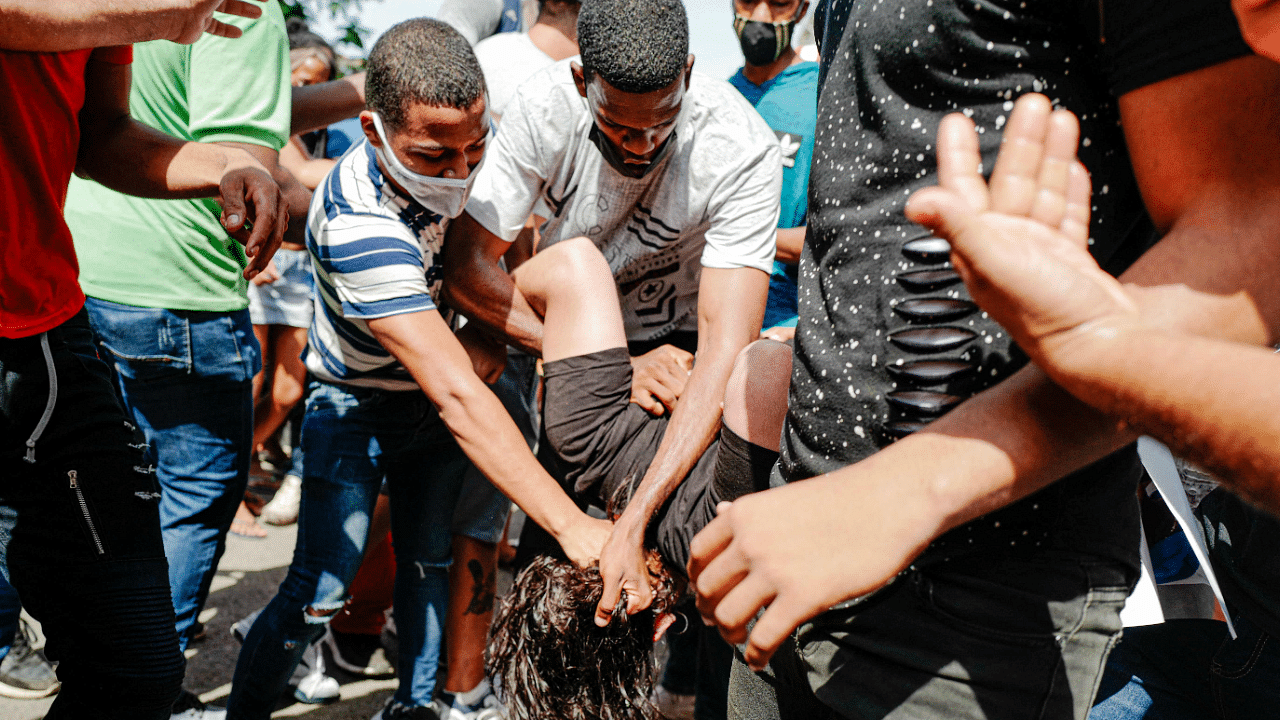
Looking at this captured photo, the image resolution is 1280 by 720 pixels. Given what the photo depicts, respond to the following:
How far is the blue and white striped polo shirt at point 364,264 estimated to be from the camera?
1.97 metres

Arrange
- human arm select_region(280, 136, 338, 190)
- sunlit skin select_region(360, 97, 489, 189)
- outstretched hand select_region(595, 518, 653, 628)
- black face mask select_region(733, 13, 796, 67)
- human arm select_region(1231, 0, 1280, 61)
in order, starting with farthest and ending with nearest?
1. human arm select_region(280, 136, 338, 190)
2. black face mask select_region(733, 13, 796, 67)
3. sunlit skin select_region(360, 97, 489, 189)
4. outstretched hand select_region(595, 518, 653, 628)
5. human arm select_region(1231, 0, 1280, 61)

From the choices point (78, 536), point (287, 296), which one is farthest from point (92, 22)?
point (287, 296)

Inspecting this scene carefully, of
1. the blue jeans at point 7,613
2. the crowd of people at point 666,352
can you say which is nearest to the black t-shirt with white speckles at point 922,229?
the crowd of people at point 666,352

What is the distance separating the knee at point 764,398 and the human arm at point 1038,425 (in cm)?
60

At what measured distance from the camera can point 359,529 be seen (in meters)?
2.34

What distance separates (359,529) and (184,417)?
576mm

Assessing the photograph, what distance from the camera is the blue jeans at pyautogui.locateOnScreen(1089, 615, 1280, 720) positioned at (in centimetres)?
148

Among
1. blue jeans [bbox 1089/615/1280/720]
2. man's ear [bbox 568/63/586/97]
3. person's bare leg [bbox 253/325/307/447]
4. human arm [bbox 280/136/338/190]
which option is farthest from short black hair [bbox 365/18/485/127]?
person's bare leg [bbox 253/325/307/447]

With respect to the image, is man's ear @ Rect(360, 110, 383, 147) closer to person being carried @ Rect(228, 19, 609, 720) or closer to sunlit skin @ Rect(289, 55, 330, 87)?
person being carried @ Rect(228, 19, 609, 720)

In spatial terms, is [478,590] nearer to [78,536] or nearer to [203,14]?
[78,536]

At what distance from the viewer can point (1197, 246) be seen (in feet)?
2.15

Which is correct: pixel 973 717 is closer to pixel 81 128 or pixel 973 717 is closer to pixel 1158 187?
pixel 1158 187

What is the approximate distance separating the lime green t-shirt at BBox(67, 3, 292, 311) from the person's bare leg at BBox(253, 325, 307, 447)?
2.03 m

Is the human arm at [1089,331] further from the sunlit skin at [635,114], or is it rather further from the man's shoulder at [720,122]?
the man's shoulder at [720,122]
